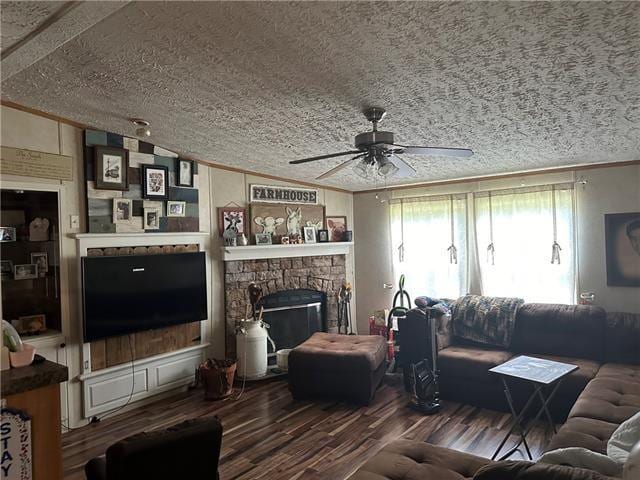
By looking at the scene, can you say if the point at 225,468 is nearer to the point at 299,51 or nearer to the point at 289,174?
the point at 299,51

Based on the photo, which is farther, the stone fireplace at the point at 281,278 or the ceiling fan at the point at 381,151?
the stone fireplace at the point at 281,278

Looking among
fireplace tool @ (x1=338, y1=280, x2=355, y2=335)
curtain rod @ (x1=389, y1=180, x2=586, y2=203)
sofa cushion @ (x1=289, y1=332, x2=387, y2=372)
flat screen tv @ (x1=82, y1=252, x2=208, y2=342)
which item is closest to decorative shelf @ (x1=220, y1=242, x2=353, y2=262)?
flat screen tv @ (x1=82, y1=252, x2=208, y2=342)

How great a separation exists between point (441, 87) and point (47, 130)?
3.22m

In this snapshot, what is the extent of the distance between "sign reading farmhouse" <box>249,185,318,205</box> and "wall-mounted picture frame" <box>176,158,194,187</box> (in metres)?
0.82

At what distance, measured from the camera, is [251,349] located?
475 cm

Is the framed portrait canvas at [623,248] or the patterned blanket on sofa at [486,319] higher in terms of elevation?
the framed portrait canvas at [623,248]

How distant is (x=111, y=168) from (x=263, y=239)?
1918 millimetres

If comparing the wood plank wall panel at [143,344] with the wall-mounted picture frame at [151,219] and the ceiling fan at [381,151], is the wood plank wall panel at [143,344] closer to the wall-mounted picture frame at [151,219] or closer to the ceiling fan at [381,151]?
the wall-mounted picture frame at [151,219]

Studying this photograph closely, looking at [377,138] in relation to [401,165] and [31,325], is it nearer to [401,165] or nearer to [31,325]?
[401,165]

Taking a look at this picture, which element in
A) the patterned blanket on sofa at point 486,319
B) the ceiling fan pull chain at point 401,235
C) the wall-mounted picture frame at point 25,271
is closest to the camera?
the wall-mounted picture frame at point 25,271

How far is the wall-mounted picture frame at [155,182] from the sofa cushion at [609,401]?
405 centimetres

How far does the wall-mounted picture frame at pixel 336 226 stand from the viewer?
615 cm

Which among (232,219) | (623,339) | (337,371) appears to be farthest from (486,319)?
(232,219)

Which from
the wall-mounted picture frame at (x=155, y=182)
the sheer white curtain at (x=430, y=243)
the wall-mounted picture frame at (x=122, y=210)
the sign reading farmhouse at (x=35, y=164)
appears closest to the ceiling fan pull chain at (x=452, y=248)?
the sheer white curtain at (x=430, y=243)
